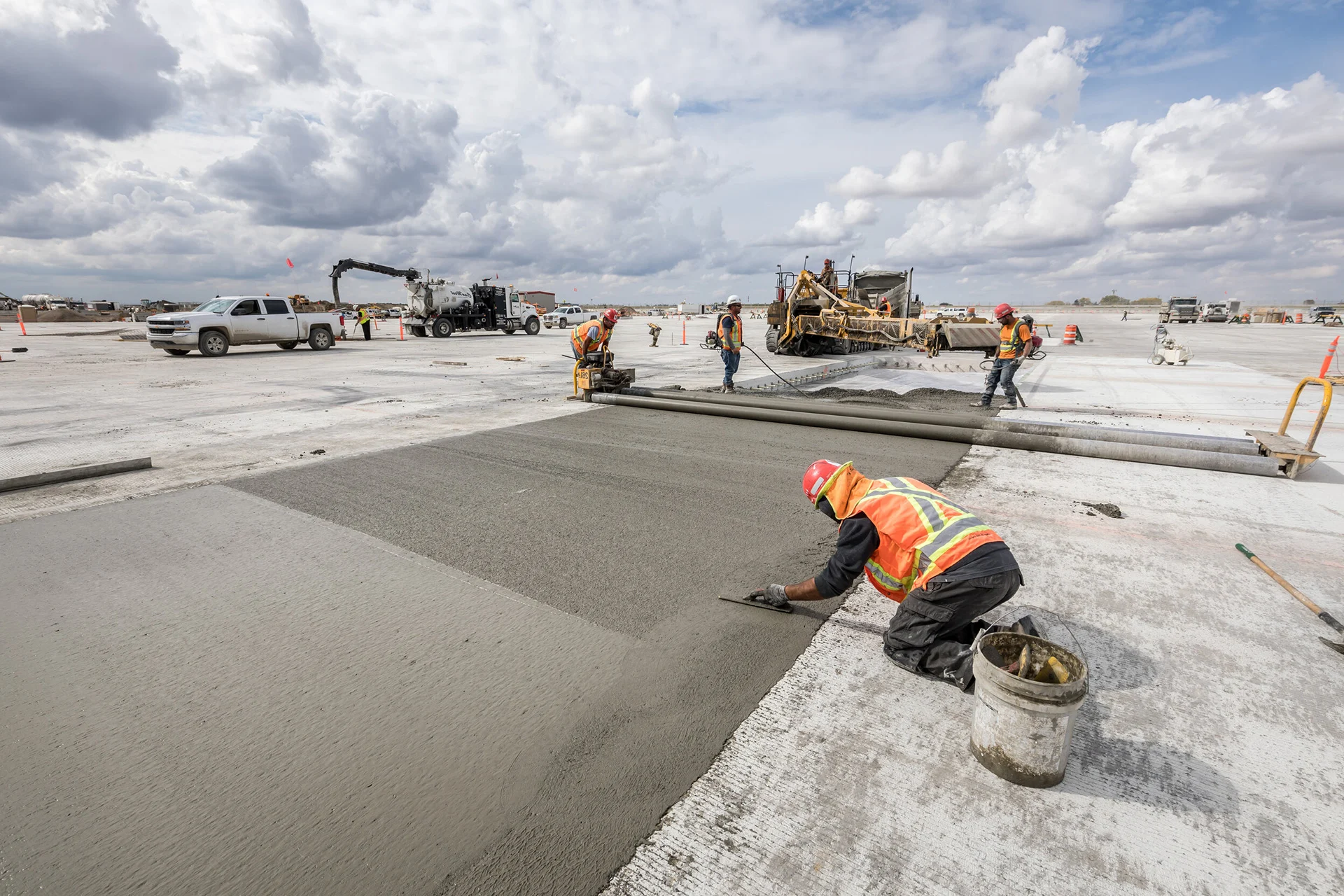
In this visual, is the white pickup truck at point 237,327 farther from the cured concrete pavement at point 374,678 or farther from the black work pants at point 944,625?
the black work pants at point 944,625

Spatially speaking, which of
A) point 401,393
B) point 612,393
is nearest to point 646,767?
point 612,393

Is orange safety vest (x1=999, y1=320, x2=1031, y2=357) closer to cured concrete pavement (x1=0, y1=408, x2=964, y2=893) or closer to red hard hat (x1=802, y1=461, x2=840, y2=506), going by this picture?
cured concrete pavement (x1=0, y1=408, x2=964, y2=893)

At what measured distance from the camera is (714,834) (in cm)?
196

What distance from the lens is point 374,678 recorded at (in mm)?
2764

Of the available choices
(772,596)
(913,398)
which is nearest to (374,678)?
(772,596)

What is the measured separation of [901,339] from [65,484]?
624 inches

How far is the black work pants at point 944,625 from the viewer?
2553 millimetres

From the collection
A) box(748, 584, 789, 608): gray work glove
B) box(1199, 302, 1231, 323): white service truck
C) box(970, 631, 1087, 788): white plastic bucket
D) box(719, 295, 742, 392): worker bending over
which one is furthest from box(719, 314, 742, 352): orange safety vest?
box(1199, 302, 1231, 323): white service truck

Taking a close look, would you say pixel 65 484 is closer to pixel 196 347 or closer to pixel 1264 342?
pixel 196 347

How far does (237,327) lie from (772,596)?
19128mm

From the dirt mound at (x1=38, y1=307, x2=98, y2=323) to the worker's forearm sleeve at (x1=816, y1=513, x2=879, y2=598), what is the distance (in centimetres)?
5289

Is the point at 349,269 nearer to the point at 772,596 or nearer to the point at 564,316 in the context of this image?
the point at 564,316

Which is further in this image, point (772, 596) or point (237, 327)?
point (237, 327)

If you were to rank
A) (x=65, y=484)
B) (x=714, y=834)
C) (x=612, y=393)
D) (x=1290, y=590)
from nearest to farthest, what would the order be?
(x=714, y=834), (x=1290, y=590), (x=65, y=484), (x=612, y=393)
